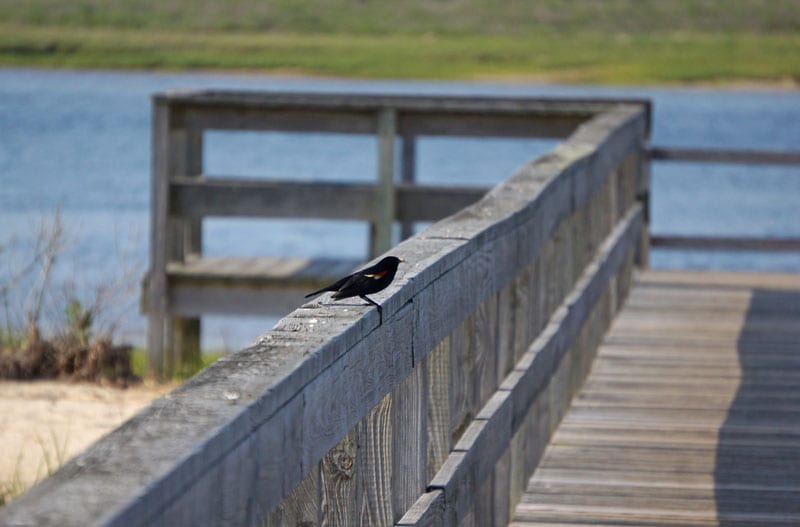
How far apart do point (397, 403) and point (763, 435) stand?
2789 millimetres

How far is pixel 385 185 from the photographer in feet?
28.8

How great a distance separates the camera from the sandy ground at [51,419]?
642 cm

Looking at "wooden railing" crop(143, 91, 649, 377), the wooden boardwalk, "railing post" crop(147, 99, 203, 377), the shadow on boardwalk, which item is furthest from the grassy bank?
the shadow on boardwalk

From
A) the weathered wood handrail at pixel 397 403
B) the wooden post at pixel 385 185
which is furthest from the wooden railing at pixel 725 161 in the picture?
the weathered wood handrail at pixel 397 403

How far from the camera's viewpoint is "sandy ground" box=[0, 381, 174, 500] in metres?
6.42

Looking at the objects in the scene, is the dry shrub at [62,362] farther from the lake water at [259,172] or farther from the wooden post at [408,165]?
the wooden post at [408,165]

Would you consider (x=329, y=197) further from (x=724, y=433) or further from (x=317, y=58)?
(x=317, y=58)

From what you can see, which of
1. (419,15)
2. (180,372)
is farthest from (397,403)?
(419,15)

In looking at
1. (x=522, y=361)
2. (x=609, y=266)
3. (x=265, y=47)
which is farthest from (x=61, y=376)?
(x=265, y=47)

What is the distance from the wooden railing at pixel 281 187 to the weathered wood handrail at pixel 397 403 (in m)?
2.87

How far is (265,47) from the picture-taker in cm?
5478

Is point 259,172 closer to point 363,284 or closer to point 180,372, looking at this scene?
point 180,372

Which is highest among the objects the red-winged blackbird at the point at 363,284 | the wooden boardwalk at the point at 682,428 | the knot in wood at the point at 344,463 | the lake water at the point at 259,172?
the red-winged blackbird at the point at 363,284

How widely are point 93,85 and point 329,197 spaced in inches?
1712
